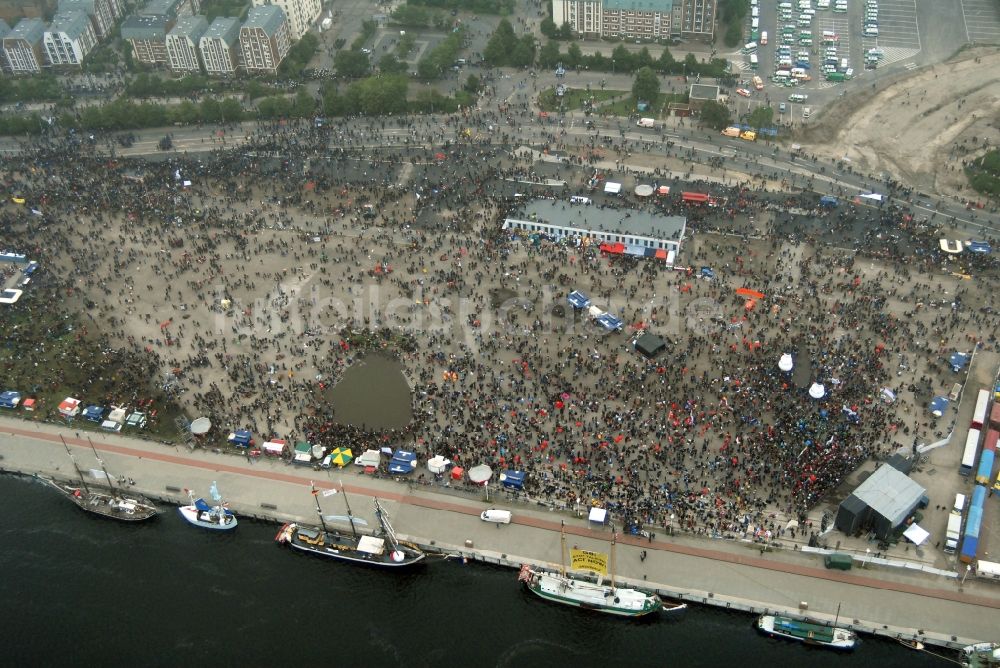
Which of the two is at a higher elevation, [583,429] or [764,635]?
[583,429]

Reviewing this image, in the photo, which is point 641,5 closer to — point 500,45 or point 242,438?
point 500,45

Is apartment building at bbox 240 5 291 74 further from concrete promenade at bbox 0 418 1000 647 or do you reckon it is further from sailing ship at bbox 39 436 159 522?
sailing ship at bbox 39 436 159 522

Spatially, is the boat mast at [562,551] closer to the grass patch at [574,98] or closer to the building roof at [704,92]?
the grass patch at [574,98]

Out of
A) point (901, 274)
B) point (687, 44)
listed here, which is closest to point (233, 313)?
point (901, 274)

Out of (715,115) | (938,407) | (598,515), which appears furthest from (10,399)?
(715,115)

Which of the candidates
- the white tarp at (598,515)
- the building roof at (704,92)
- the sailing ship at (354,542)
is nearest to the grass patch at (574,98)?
the building roof at (704,92)

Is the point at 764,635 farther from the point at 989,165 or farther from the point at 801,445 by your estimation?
the point at 989,165

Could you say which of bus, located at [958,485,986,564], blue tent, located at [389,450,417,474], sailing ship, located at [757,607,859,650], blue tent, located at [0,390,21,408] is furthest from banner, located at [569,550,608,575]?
blue tent, located at [0,390,21,408]
